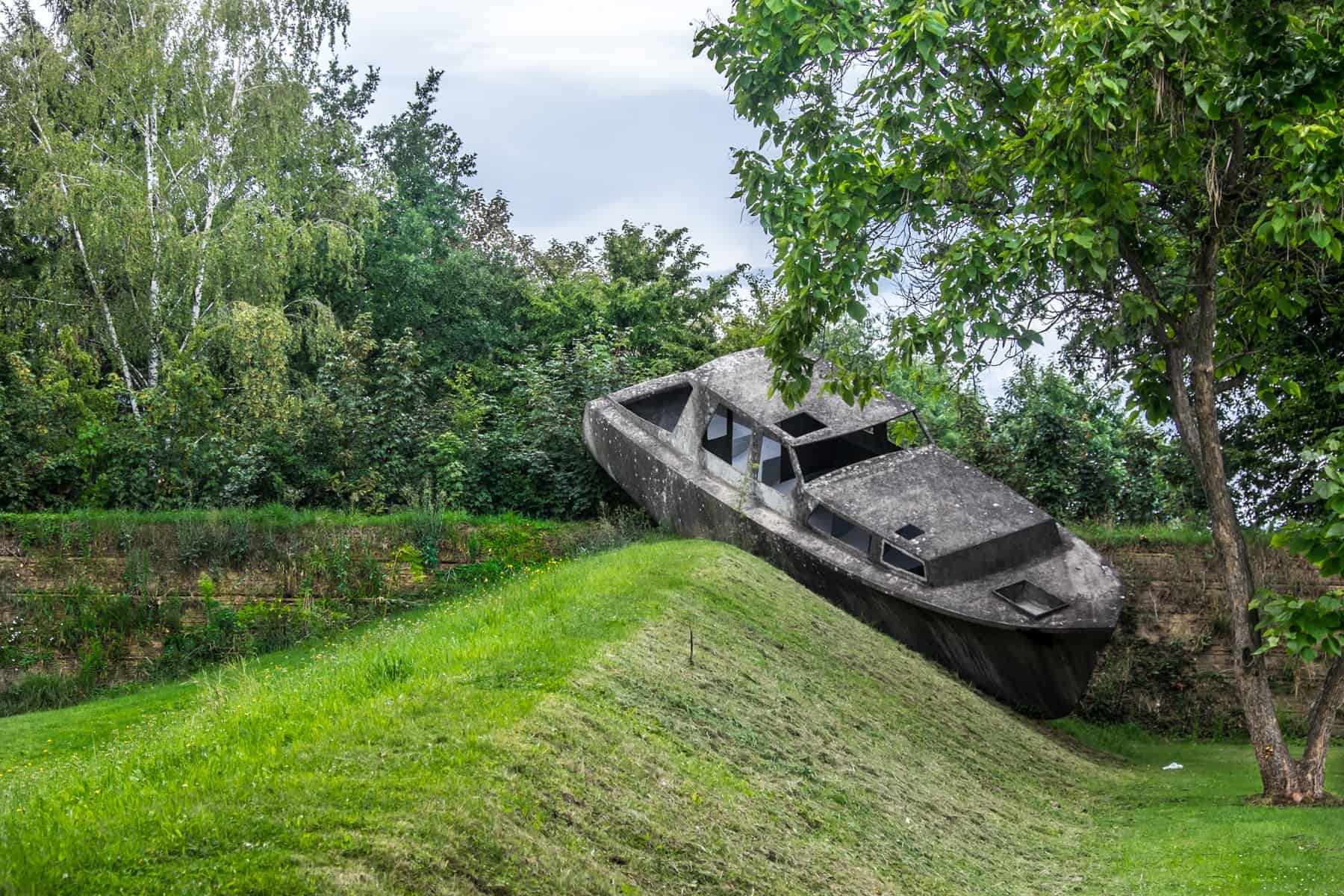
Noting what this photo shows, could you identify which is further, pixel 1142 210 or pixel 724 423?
pixel 724 423

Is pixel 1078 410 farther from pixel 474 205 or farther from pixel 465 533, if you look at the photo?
pixel 474 205

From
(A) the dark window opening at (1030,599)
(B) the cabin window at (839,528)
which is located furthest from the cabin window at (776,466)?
(A) the dark window opening at (1030,599)

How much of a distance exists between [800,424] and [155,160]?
16.4 metres

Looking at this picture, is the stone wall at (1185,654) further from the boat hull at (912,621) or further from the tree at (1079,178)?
the tree at (1079,178)

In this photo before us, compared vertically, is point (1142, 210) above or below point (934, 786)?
above

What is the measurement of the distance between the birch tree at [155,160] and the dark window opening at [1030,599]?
53.0 feet

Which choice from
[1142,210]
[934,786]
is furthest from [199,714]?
[1142,210]

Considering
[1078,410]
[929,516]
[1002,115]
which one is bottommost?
[929,516]

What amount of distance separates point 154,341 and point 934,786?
65.7 ft

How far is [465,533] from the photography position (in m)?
17.1

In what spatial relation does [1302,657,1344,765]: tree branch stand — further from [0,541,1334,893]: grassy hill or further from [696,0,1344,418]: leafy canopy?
[696,0,1344,418]: leafy canopy

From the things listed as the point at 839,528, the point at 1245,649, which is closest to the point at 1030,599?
the point at 1245,649

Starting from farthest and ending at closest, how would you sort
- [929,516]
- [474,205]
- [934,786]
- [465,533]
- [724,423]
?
[474,205] < [724,423] < [465,533] < [929,516] < [934,786]

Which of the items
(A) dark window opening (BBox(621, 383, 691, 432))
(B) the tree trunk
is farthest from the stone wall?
(A) dark window opening (BBox(621, 383, 691, 432))
